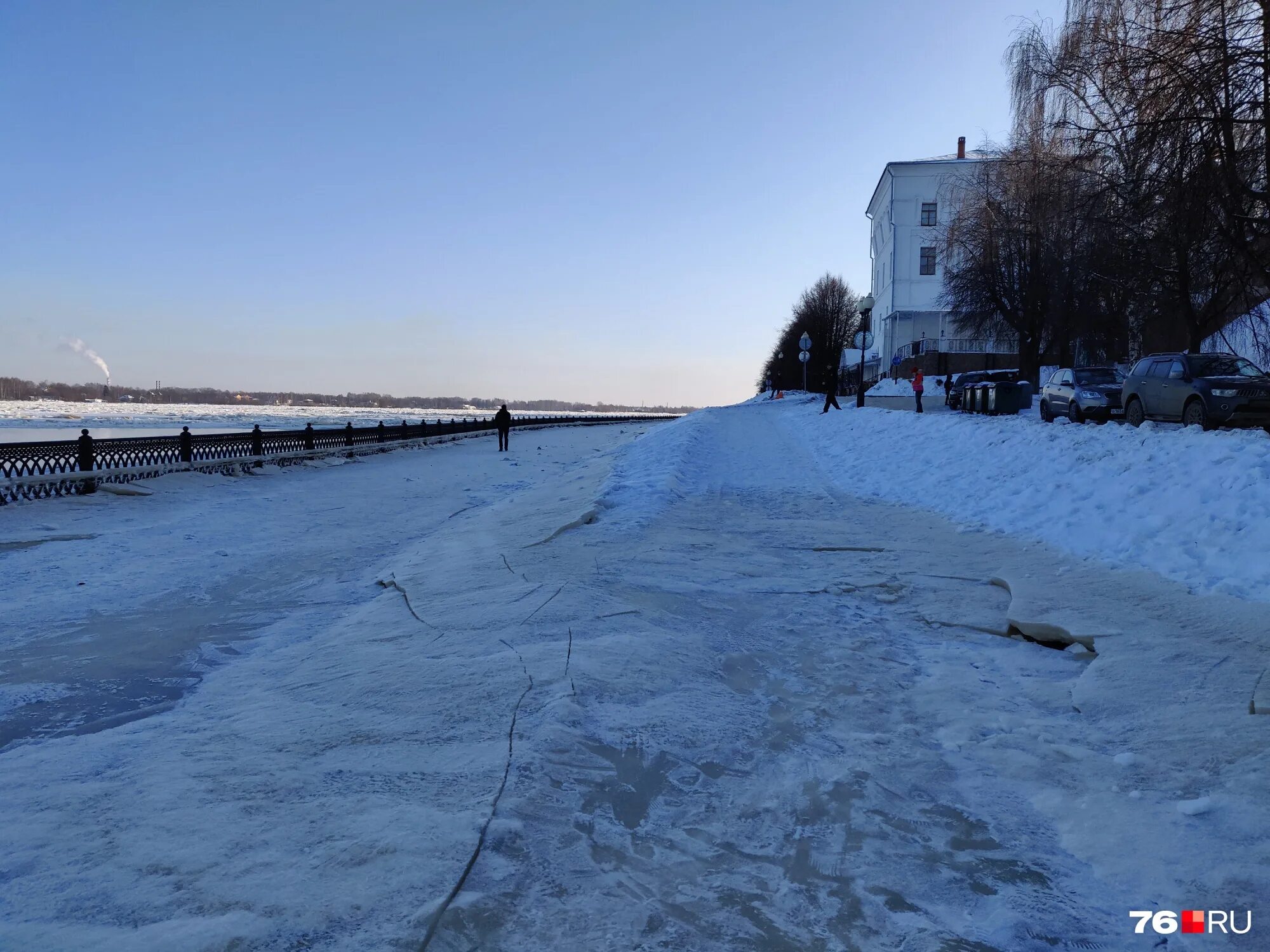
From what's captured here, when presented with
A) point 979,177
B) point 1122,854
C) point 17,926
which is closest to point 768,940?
point 1122,854

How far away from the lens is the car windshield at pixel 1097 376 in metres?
20.2

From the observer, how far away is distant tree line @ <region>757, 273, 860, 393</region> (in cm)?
7531

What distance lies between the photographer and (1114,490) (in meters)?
8.74

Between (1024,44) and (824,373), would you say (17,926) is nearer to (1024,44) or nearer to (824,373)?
(1024,44)

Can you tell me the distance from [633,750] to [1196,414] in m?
14.3

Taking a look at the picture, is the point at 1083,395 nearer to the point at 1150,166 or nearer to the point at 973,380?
the point at 1150,166

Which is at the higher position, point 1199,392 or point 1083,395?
point 1083,395

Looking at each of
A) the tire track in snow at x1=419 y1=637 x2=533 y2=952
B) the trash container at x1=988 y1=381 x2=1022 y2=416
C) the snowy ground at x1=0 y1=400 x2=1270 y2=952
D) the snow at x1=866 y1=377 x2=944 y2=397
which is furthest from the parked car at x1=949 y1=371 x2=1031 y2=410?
the tire track in snow at x1=419 y1=637 x2=533 y2=952

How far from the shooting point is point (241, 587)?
7781 millimetres

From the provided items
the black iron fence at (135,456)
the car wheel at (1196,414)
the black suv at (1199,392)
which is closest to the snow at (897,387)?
the black suv at (1199,392)

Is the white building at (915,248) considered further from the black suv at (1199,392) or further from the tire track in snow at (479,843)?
the tire track in snow at (479,843)

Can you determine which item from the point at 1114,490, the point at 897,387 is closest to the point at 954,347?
the point at 897,387

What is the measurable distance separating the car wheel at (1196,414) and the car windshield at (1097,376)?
6609 millimetres

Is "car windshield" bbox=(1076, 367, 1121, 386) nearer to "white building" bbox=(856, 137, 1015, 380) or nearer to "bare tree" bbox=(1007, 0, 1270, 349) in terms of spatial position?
"bare tree" bbox=(1007, 0, 1270, 349)
